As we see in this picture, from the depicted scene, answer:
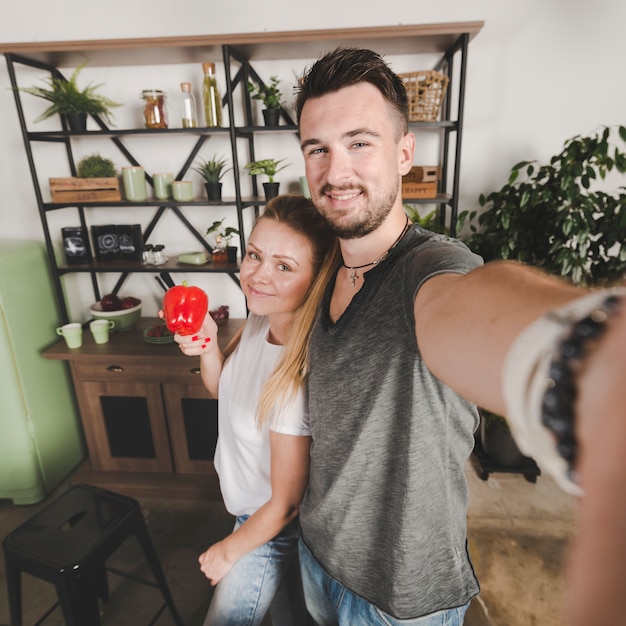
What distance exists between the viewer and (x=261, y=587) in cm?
128

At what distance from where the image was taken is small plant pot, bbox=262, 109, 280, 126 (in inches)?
96.5

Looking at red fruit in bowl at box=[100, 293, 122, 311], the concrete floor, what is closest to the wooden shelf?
red fruit in bowl at box=[100, 293, 122, 311]

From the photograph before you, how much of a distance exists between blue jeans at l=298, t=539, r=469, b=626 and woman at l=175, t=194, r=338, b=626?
0.14m

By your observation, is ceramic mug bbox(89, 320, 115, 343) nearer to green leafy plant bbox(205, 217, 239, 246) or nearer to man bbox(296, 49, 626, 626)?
green leafy plant bbox(205, 217, 239, 246)

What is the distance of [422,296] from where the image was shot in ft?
2.19

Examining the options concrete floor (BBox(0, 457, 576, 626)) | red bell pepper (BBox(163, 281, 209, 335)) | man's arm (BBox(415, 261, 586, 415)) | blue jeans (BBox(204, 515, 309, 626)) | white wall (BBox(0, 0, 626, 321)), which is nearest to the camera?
man's arm (BBox(415, 261, 586, 415))

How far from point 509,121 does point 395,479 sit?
8.12 feet

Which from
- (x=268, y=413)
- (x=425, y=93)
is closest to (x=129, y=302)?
(x=268, y=413)

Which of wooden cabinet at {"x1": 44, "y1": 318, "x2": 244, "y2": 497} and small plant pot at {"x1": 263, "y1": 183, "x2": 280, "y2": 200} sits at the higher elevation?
small plant pot at {"x1": 263, "y1": 183, "x2": 280, "y2": 200}

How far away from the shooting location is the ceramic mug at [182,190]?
2641 mm

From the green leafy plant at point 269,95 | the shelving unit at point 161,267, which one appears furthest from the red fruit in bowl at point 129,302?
the green leafy plant at point 269,95

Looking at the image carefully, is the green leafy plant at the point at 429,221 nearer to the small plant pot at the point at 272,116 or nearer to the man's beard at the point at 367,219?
the small plant pot at the point at 272,116

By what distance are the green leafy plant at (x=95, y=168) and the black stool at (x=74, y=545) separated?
1.84 m

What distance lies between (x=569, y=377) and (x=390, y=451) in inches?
25.7
